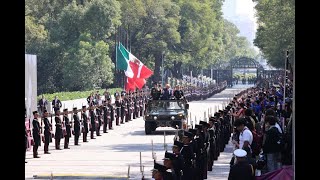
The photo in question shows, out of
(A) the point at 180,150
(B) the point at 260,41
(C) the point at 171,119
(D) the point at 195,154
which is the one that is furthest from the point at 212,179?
(B) the point at 260,41

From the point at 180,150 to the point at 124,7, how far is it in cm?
7407

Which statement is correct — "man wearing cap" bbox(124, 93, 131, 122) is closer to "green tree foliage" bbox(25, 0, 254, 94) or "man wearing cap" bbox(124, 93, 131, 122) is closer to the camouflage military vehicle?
the camouflage military vehicle

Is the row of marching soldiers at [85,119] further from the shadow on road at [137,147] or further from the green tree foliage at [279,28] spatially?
the green tree foliage at [279,28]

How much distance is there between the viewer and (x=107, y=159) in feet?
106

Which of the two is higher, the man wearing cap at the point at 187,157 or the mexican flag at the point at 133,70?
the mexican flag at the point at 133,70

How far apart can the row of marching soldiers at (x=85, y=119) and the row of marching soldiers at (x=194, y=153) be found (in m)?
5.23

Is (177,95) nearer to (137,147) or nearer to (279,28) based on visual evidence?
(137,147)

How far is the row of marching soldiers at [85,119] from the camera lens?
33.2 meters

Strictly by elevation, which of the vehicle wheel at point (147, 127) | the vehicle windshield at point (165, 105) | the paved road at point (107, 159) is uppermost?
the vehicle windshield at point (165, 105)

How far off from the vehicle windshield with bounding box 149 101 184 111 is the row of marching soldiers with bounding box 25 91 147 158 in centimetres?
226

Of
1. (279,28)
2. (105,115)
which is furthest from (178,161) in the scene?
(279,28)

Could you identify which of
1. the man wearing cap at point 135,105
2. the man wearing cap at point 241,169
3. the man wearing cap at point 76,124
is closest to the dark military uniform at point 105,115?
the man wearing cap at point 76,124

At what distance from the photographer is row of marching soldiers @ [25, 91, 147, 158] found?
33.2m
